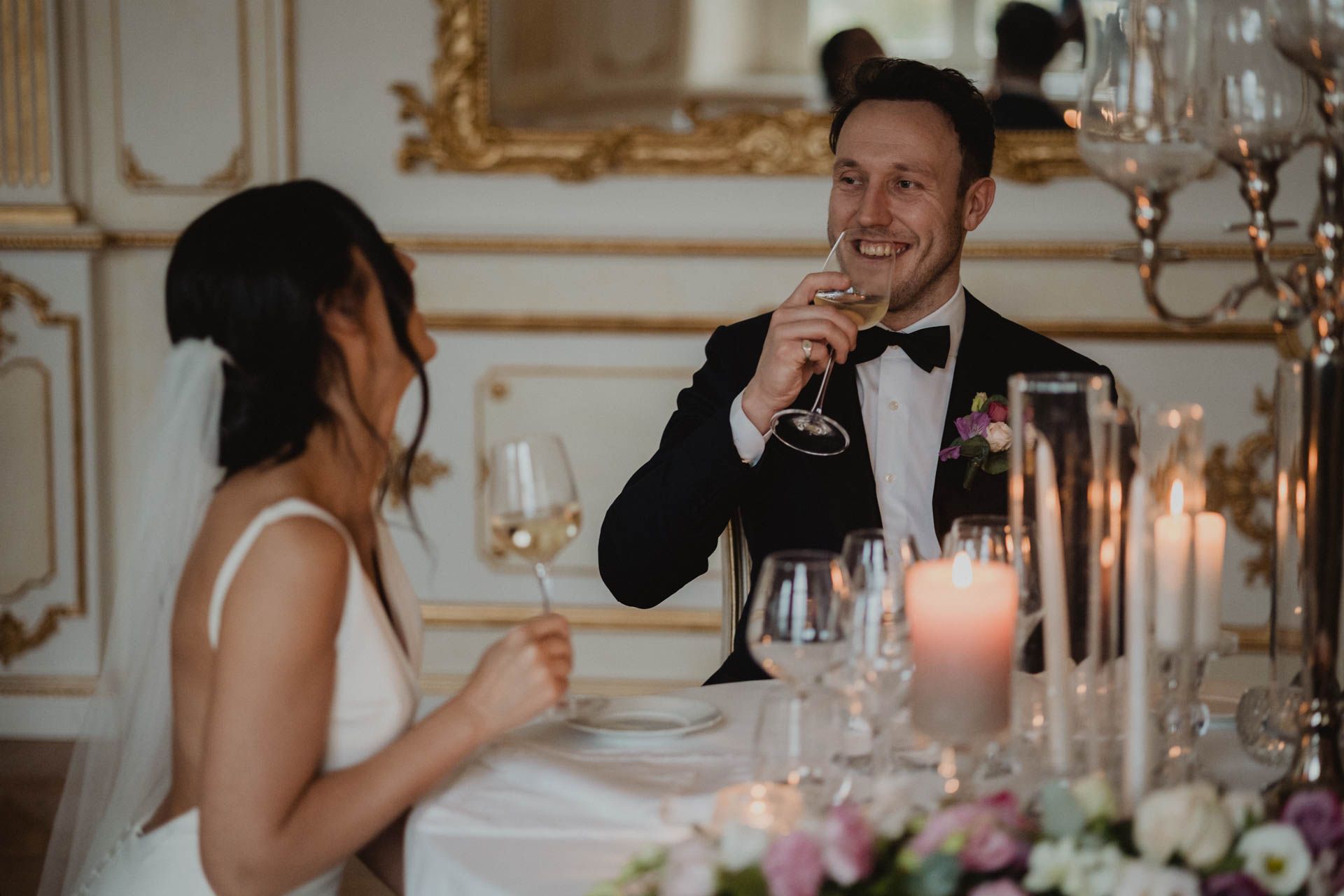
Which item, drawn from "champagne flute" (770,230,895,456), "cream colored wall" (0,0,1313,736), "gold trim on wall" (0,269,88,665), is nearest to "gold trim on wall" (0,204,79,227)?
"cream colored wall" (0,0,1313,736)

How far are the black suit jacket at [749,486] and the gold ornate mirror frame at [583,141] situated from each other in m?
1.65

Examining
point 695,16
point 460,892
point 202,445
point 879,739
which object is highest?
point 695,16

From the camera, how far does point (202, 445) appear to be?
1.57 m

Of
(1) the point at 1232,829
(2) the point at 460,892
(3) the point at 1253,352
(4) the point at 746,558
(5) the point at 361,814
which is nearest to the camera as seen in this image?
(1) the point at 1232,829

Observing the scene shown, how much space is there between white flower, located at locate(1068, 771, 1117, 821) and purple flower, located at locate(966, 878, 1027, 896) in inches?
3.9

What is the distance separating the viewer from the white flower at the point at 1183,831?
3.34 ft

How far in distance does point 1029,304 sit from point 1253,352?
0.66 m

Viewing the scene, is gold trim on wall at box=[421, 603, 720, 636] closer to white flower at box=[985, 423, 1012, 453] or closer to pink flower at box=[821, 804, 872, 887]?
white flower at box=[985, 423, 1012, 453]

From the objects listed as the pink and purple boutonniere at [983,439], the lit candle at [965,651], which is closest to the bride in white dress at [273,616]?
the lit candle at [965,651]

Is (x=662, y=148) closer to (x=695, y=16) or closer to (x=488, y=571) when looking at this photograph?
(x=695, y=16)

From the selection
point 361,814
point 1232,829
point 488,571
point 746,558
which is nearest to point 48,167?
point 488,571

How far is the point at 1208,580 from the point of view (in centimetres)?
146

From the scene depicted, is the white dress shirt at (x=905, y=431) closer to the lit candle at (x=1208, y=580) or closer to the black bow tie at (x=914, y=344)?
the black bow tie at (x=914, y=344)

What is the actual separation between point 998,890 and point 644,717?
2.41 feet
